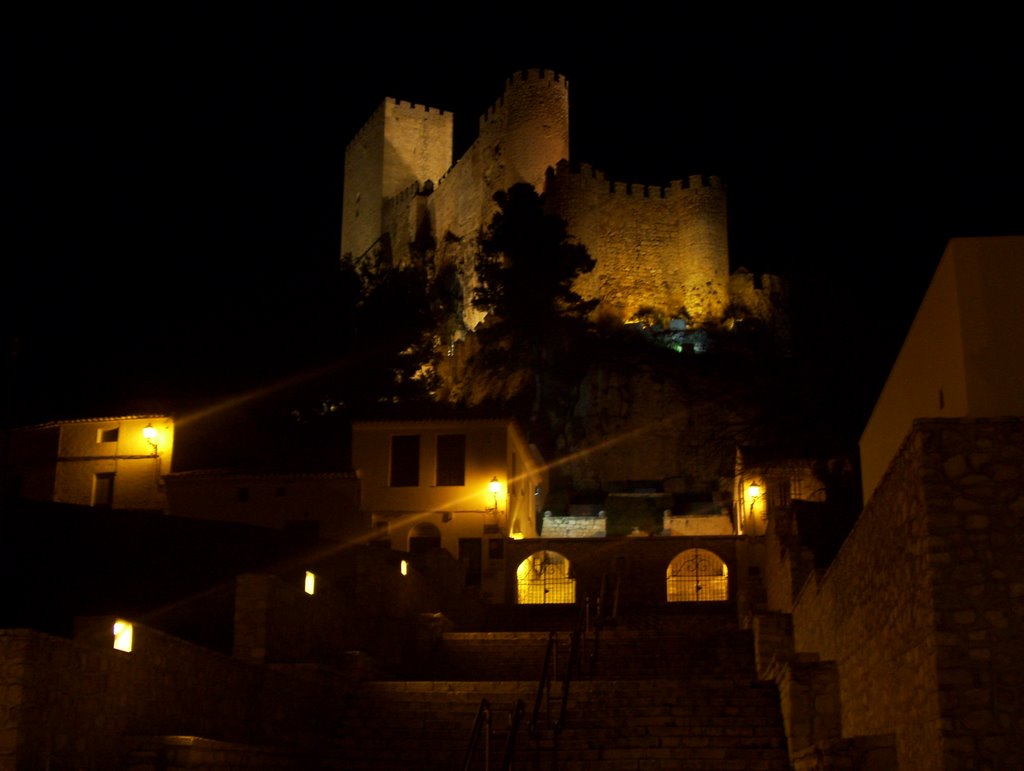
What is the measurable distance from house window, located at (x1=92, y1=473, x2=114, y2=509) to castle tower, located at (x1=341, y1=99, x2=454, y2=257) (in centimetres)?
3591

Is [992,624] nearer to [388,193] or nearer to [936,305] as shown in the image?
[936,305]

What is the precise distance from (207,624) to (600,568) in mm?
10394

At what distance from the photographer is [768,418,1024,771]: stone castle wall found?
8.20 meters

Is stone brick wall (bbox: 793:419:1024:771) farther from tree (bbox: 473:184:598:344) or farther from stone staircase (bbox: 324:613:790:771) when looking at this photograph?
tree (bbox: 473:184:598:344)

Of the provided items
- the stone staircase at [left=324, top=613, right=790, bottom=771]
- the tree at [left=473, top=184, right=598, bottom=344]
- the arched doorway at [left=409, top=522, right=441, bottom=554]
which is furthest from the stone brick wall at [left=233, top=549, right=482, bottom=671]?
the tree at [left=473, top=184, right=598, bottom=344]

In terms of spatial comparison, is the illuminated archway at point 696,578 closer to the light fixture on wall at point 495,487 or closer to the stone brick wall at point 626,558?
the stone brick wall at point 626,558

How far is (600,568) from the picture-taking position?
83.7ft

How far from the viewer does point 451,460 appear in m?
28.5

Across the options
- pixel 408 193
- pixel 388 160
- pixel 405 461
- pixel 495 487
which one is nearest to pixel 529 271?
pixel 405 461

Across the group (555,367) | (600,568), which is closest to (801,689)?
(600,568)

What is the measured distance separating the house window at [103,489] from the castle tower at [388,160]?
35914 mm

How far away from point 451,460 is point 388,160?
135ft

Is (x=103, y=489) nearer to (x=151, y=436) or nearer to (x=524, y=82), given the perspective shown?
(x=151, y=436)

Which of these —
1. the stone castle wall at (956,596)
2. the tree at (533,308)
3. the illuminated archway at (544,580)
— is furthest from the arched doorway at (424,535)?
the stone castle wall at (956,596)
